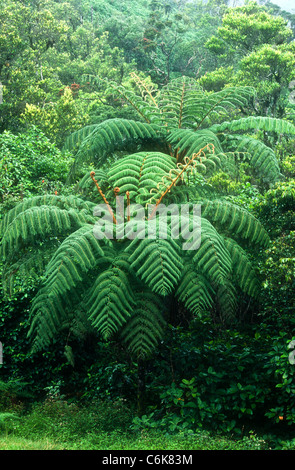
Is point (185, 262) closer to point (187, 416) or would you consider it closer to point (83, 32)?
point (187, 416)

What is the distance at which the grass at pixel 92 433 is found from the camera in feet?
13.7

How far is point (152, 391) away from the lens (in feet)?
17.4

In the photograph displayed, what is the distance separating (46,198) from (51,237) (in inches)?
18.2

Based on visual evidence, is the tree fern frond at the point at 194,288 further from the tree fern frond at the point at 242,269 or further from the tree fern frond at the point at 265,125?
the tree fern frond at the point at 265,125

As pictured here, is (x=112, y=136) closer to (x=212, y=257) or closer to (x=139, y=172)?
(x=139, y=172)

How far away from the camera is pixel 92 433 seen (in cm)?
465

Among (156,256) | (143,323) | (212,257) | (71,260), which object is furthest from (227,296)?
(71,260)

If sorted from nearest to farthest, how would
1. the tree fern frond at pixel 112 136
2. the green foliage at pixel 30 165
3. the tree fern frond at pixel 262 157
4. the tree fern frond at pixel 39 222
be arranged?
the tree fern frond at pixel 39 222 → the tree fern frond at pixel 112 136 → the tree fern frond at pixel 262 157 → the green foliage at pixel 30 165

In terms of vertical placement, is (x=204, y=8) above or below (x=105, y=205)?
above

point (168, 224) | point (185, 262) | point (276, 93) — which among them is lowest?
point (185, 262)

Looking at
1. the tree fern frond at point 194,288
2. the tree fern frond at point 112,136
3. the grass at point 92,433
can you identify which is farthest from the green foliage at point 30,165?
the tree fern frond at point 194,288

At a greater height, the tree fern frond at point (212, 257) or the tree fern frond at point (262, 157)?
the tree fern frond at point (262, 157)

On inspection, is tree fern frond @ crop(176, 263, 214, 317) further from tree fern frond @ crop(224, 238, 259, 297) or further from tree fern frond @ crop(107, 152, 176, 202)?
tree fern frond @ crop(107, 152, 176, 202)

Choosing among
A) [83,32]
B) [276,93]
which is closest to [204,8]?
[83,32]
